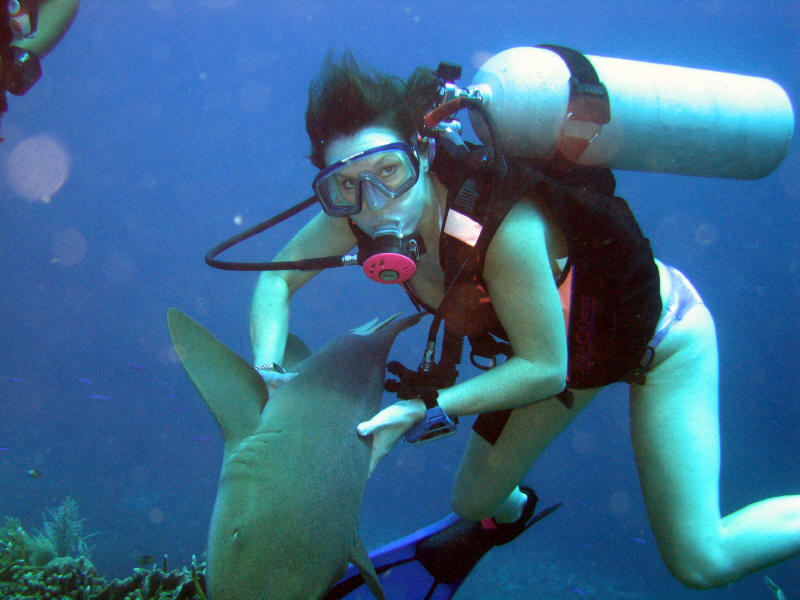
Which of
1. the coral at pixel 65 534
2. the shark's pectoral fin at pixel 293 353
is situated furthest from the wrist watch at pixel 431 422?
the coral at pixel 65 534

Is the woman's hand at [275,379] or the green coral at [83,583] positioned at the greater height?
the woman's hand at [275,379]

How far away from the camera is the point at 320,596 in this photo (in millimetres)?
1734

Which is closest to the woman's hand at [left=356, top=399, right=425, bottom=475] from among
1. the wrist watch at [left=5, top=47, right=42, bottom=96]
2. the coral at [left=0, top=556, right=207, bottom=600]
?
the wrist watch at [left=5, top=47, right=42, bottom=96]

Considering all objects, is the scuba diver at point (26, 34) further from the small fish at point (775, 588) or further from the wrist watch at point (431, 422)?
the small fish at point (775, 588)

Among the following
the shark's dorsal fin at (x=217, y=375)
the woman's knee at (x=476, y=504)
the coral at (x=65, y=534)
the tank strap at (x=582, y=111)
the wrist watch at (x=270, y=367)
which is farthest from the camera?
the coral at (x=65, y=534)

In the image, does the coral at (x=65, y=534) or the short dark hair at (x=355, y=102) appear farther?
the coral at (x=65, y=534)

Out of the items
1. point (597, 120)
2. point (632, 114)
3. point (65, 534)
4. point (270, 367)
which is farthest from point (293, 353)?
point (65, 534)

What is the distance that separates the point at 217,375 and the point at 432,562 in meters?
3.02

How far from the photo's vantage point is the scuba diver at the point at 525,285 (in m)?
2.19

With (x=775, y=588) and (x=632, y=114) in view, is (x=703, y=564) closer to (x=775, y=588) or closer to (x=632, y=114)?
(x=632, y=114)

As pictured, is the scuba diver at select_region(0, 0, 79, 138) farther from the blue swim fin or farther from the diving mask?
the blue swim fin

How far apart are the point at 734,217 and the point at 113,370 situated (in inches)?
2117

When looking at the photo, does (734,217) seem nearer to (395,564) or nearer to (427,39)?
(427,39)

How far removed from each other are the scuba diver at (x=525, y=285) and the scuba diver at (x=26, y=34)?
130cm
